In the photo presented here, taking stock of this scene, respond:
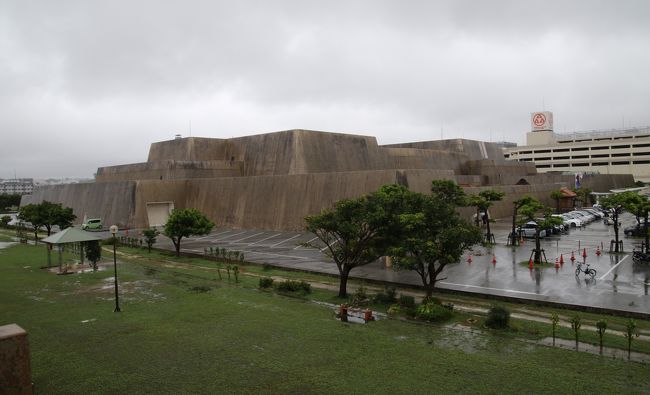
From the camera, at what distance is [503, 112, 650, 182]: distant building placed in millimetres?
87700

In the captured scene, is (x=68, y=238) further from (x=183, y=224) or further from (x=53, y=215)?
(x=53, y=215)

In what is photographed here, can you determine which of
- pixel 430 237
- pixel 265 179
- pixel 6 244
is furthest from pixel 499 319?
pixel 6 244

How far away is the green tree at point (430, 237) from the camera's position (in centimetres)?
1512

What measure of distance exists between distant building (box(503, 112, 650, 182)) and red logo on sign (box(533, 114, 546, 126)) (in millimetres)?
9688

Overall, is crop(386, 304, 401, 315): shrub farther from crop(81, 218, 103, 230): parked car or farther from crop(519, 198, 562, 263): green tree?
crop(81, 218, 103, 230): parked car

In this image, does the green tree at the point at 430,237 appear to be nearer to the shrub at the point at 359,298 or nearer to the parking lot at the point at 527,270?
the shrub at the point at 359,298

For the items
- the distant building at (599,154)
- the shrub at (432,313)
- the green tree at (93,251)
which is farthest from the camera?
the distant building at (599,154)

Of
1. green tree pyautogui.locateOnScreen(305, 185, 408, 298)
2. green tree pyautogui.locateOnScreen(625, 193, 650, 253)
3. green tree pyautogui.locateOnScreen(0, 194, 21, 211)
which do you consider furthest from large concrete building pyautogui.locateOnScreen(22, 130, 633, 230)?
green tree pyautogui.locateOnScreen(0, 194, 21, 211)

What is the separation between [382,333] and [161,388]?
5.87 m

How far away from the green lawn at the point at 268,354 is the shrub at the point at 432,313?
19.3 inches

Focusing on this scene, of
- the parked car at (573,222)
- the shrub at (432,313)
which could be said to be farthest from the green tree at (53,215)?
the parked car at (573,222)

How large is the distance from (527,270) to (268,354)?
14.7m

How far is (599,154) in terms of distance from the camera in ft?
305

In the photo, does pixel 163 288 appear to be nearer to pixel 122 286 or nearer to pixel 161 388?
pixel 122 286
